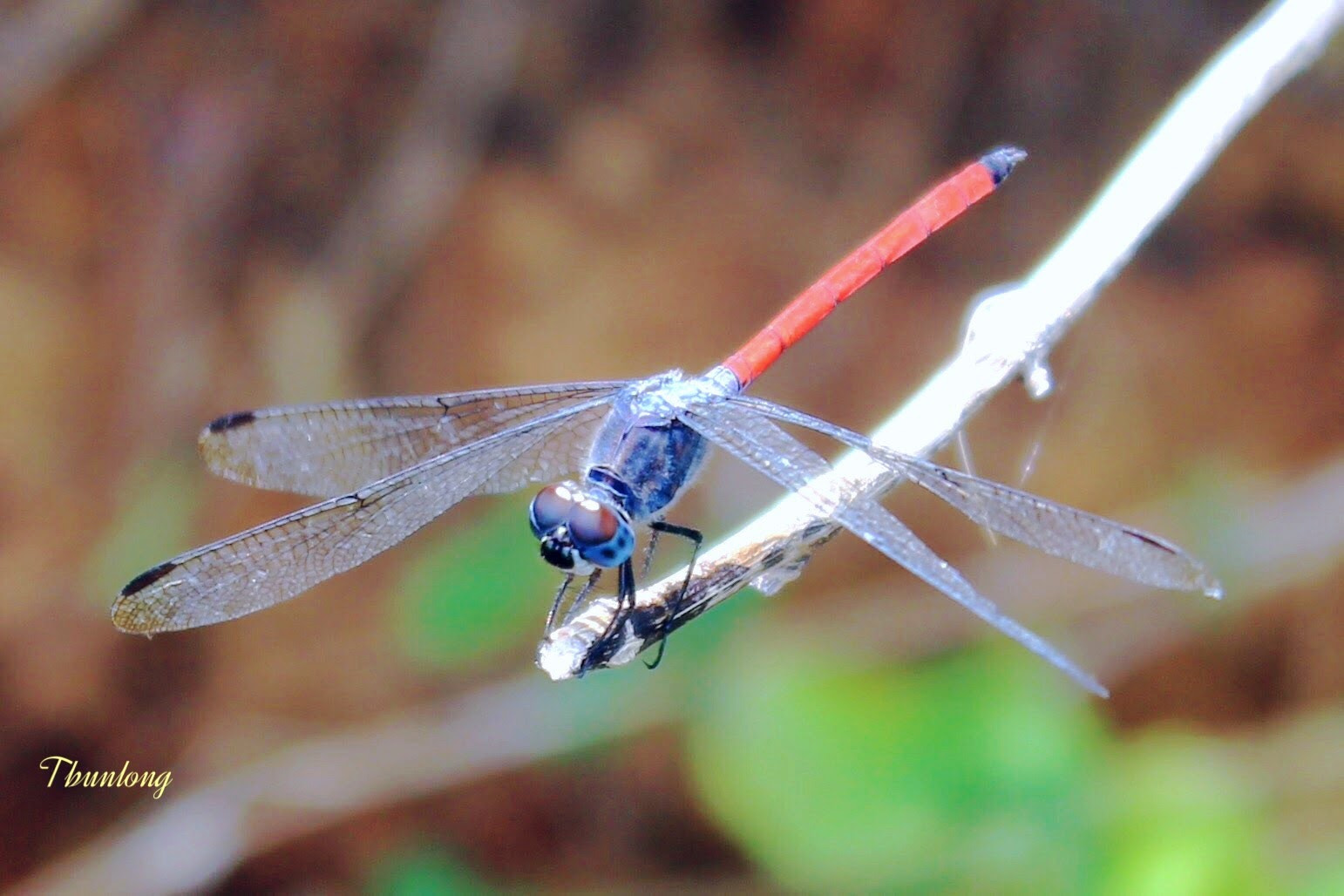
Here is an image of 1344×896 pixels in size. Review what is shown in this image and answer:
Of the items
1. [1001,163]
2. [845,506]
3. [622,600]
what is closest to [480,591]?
[622,600]

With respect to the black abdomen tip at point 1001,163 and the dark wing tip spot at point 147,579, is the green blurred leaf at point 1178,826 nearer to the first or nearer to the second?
the black abdomen tip at point 1001,163

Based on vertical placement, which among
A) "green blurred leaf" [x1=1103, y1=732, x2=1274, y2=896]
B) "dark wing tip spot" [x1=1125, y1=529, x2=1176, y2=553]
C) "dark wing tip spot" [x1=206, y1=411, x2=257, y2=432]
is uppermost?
"dark wing tip spot" [x1=206, y1=411, x2=257, y2=432]

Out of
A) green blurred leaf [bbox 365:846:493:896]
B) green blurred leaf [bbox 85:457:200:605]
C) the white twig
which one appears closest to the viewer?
the white twig

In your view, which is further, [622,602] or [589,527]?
[589,527]

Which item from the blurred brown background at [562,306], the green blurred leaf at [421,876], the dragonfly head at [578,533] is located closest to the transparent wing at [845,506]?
the dragonfly head at [578,533]

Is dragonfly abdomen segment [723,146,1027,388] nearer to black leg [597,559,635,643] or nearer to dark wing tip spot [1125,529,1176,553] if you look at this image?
black leg [597,559,635,643]

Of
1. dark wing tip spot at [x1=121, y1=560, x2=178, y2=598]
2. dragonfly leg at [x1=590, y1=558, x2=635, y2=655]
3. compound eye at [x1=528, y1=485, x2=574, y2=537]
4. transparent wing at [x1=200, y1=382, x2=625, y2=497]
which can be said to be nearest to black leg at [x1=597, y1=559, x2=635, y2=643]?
dragonfly leg at [x1=590, y1=558, x2=635, y2=655]

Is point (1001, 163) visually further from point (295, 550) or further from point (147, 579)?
point (147, 579)
